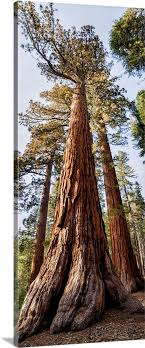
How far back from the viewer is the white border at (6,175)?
3.85m

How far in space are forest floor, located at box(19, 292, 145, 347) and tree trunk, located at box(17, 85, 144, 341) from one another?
0.18 feet

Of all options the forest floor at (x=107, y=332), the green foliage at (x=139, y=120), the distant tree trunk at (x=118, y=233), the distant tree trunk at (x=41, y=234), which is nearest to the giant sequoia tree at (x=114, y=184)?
the distant tree trunk at (x=118, y=233)

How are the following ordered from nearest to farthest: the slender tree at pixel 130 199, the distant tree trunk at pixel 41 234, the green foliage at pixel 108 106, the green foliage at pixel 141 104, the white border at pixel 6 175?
the white border at pixel 6 175
the distant tree trunk at pixel 41 234
the slender tree at pixel 130 199
the green foliage at pixel 108 106
the green foliage at pixel 141 104

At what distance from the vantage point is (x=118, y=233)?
4.24 meters

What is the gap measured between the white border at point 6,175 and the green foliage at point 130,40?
3.13ft

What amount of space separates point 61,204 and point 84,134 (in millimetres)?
652

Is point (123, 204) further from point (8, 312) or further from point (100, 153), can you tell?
point (8, 312)

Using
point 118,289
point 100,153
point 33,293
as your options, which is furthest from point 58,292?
point 100,153

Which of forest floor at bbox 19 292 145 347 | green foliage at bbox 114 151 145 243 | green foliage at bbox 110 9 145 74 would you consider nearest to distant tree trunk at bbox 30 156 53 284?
forest floor at bbox 19 292 145 347

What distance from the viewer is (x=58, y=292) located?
3926 millimetres

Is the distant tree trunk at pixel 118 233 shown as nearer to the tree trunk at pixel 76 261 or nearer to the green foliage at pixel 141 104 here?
the tree trunk at pixel 76 261

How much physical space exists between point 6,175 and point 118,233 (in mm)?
1046

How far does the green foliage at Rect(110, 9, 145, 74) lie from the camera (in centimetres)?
452

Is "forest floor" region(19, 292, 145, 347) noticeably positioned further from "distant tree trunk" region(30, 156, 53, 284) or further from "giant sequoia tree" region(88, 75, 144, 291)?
"distant tree trunk" region(30, 156, 53, 284)
